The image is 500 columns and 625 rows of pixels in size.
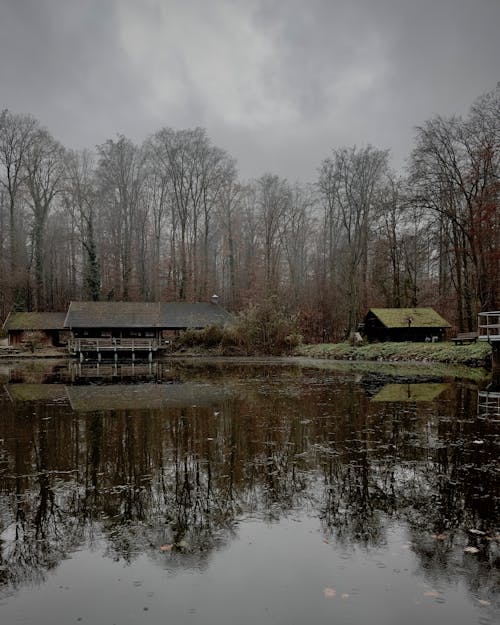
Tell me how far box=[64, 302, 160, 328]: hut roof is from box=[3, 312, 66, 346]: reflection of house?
2.19 meters

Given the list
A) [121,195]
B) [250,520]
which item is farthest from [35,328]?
[250,520]

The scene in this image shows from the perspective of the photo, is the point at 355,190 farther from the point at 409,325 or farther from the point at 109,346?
the point at 109,346

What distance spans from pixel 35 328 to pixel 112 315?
6.99m

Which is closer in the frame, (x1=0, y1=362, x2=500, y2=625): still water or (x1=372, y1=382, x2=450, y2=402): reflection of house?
(x1=0, y1=362, x2=500, y2=625): still water

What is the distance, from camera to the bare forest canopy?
3972cm

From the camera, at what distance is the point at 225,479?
6418mm

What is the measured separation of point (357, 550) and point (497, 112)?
90.0 feet

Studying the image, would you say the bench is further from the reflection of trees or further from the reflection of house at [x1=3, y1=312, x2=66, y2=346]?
the reflection of house at [x1=3, y1=312, x2=66, y2=346]

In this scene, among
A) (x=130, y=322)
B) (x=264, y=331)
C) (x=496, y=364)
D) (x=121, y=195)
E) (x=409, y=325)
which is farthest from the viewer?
(x=121, y=195)

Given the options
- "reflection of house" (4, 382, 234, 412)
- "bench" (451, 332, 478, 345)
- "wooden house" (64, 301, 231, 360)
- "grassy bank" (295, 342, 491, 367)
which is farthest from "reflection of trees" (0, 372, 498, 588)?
"wooden house" (64, 301, 231, 360)

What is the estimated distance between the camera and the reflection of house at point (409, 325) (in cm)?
3444

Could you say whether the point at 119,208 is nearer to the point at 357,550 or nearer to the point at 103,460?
the point at 103,460

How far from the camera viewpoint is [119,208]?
1816 inches

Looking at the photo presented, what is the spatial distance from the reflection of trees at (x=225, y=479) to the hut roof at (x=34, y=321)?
3257 cm
